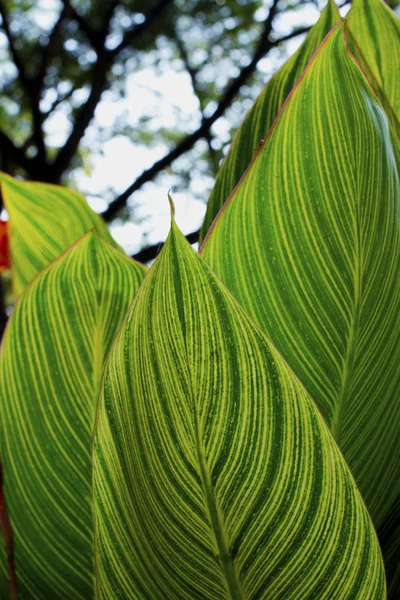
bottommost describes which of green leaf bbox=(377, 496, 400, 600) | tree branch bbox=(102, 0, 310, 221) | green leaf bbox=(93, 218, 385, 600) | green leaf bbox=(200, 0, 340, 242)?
green leaf bbox=(377, 496, 400, 600)

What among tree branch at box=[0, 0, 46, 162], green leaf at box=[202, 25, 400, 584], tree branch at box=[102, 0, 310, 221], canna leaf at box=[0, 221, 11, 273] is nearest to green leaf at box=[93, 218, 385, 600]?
green leaf at box=[202, 25, 400, 584]

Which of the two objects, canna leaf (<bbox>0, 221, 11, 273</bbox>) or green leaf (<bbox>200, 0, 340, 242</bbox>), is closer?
green leaf (<bbox>200, 0, 340, 242</bbox>)

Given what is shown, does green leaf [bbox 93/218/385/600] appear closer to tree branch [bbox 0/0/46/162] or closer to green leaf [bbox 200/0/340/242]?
green leaf [bbox 200/0/340/242]

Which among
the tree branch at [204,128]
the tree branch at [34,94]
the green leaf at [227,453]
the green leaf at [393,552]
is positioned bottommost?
the green leaf at [393,552]

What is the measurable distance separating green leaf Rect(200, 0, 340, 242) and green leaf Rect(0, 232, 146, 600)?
0.29ft

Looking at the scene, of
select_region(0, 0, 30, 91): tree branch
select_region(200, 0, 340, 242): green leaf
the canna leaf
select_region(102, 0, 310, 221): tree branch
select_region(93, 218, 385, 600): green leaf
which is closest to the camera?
select_region(93, 218, 385, 600): green leaf

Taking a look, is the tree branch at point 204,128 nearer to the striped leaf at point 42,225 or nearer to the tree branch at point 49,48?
the tree branch at point 49,48

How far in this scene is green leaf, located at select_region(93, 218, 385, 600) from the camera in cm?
18

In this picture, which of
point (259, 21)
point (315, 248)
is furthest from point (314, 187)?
point (259, 21)

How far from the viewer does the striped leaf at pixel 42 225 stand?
0.41 m

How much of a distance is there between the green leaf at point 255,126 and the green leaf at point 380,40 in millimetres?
34

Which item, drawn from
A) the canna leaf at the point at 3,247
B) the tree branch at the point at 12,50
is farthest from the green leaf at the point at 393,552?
the tree branch at the point at 12,50

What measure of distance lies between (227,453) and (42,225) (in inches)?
11.7

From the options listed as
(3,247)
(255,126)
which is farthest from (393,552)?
(3,247)
